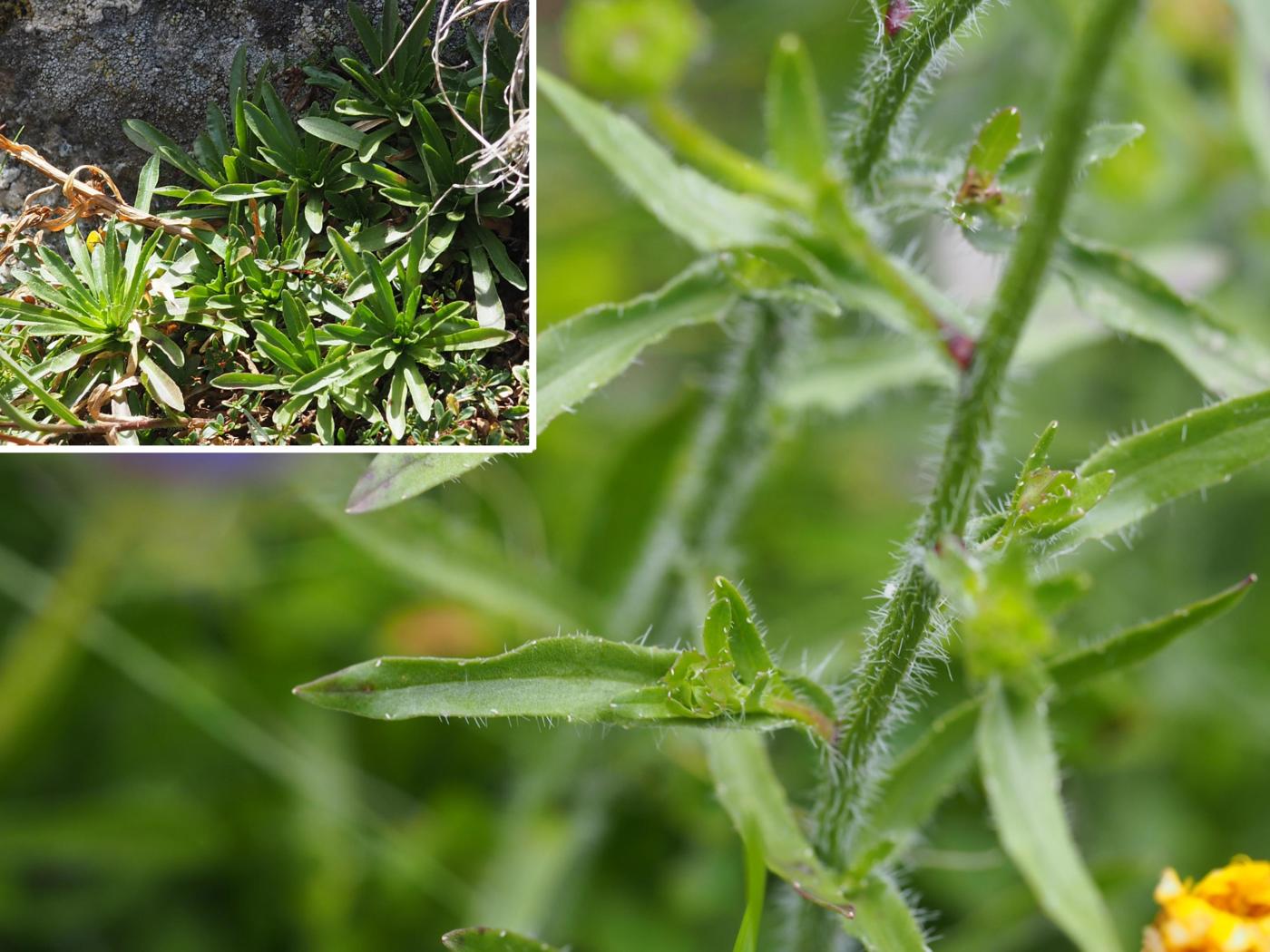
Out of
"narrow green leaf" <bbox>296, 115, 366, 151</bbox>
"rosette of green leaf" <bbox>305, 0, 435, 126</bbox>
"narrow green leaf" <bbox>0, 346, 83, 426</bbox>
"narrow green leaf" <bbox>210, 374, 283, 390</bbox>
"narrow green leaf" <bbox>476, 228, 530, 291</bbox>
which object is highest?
"rosette of green leaf" <bbox>305, 0, 435, 126</bbox>

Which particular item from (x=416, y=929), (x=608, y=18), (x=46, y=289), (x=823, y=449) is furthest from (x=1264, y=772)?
(x=46, y=289)

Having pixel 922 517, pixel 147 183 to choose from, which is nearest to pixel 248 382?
pixel 147 183

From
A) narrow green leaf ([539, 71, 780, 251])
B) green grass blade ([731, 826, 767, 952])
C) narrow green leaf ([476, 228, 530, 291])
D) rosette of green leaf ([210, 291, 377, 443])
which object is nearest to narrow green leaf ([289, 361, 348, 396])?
rosette of green leaf ([210, 291, 377, 443])

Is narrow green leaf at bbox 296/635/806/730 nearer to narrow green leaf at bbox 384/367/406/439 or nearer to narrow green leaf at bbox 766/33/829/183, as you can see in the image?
narrow green leaf at bbox 384/367/406/439

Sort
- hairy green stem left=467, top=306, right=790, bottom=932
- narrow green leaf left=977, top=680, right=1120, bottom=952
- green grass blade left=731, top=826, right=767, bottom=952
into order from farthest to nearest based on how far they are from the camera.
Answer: hairy green stem left=467, top=306, right=790, bottom=932, green grass blade left=731, top=826, right=767, bottom=952, narrow green leaf left=977, top=680, right=1120, bottom=952

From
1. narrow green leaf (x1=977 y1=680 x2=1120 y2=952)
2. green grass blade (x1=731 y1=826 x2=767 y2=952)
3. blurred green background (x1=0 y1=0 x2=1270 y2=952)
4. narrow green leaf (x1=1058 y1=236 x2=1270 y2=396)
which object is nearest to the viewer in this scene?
narrow green leaf (x1=977 y1=680 x2=1120 y2=952)

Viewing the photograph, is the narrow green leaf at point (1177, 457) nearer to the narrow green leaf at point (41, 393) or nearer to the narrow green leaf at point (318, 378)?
the narrow green leaf at point (318, 378)

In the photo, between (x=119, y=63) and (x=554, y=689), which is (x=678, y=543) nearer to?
(x=554, y=689)
